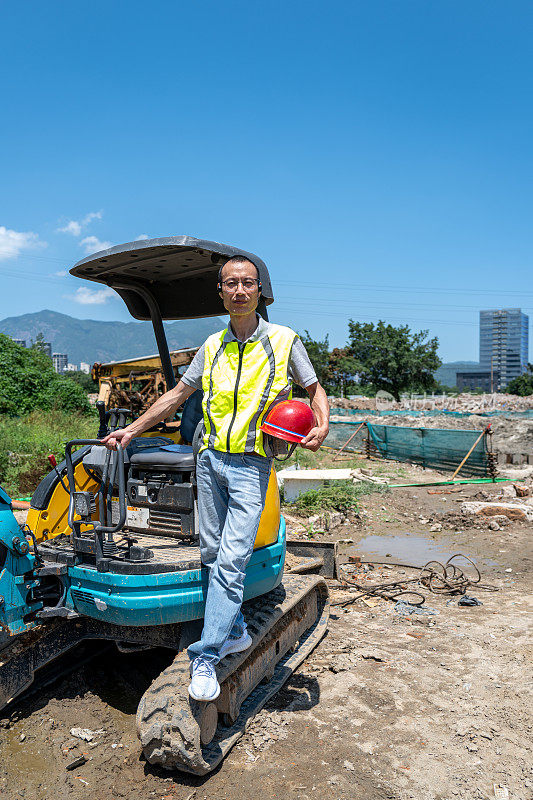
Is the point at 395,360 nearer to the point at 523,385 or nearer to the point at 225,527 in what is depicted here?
the point at 523,385

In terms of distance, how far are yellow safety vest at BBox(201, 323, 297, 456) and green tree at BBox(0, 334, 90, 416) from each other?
51.0ft

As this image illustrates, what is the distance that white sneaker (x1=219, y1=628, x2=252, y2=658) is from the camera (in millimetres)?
2995

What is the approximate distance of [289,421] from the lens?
9.22ft

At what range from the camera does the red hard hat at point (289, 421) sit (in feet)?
9.18

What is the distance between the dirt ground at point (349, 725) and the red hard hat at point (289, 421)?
1699 mm

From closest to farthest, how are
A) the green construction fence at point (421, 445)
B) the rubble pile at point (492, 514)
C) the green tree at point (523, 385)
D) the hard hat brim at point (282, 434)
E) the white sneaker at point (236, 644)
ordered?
the hard hat brim at point (282, 434)
the white sneaker at point (236, 644)
the rubble pile at point (492, 514)
the green construction fence at point (421, 445)
the green tree at point (523, 385)

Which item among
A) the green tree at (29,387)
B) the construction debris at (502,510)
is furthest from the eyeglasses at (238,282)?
the green tree at (29,387)

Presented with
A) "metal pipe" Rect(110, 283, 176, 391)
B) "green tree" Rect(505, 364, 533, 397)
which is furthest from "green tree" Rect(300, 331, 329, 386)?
"metal pipe" Rect(110, 283, 176, 391)

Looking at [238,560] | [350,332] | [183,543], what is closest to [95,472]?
[183,543]

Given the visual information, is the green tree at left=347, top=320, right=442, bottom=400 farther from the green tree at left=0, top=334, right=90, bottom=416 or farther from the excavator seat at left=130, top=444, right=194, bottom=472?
the excavator seat at left=130, top=444, right=194, bottom=472

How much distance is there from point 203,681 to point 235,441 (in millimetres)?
1111

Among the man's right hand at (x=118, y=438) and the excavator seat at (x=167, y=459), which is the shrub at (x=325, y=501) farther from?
the man's right hand at (x=118, y=438)

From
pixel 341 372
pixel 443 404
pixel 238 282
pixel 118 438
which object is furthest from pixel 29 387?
pixel 341 372

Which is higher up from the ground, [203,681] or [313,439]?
[313,439]
